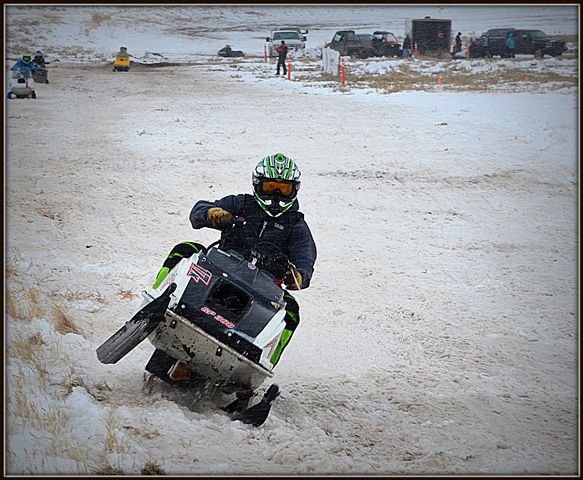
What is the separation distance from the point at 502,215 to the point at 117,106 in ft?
50.1

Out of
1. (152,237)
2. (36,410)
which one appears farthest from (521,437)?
(152,237)

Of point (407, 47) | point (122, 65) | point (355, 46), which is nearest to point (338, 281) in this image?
point (122, 65)

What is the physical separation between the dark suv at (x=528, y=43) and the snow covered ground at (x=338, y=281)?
1598 cm

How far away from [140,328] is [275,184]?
1816mm

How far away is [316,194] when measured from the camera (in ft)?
48.2

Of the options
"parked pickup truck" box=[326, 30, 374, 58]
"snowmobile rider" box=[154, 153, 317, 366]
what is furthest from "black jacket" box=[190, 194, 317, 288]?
"parked pickup truck" box=[326, 30, 374, 58]

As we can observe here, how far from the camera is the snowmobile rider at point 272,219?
6.16 m

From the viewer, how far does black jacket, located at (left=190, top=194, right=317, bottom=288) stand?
6.28 m

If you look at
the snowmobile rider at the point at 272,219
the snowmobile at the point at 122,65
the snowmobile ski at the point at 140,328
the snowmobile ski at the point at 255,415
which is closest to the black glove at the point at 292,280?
the snowmobile rider at the point at 272,219

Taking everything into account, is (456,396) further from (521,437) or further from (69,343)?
(69,343)

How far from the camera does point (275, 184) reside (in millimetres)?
6227

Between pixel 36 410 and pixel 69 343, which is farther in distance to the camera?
pixel 69 343

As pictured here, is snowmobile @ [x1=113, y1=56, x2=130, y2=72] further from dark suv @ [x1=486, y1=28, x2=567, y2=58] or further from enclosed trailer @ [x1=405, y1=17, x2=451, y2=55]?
dark suv @ [x1=486, y1=28, x2=567, y2=58]

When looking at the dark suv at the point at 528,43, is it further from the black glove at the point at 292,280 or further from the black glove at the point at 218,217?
the black glove at the point at 218,217
